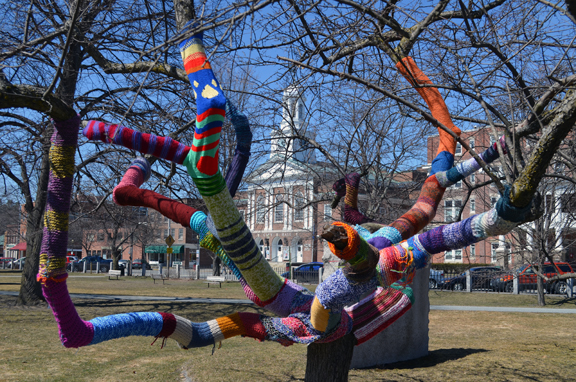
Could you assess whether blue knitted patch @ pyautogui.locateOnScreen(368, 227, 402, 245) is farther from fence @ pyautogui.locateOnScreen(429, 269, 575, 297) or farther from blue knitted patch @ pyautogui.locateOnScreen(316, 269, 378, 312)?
fence @ pyautogui.locateOnScreen(429, 269, 575, 297)

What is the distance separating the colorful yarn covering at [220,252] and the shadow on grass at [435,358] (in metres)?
3.64

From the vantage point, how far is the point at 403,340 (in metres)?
7.16

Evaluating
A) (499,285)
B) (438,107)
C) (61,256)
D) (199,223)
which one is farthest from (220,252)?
(499,285)

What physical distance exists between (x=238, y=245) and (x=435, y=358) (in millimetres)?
5475

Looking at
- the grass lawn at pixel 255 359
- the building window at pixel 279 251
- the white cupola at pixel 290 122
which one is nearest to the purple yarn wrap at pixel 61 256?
the white cupola at pixel 290 122

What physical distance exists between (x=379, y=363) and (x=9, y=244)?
8146 centimetres

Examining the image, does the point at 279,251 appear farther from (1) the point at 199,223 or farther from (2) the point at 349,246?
(2) the point at 349,246

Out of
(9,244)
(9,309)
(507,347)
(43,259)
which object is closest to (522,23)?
(43,259)

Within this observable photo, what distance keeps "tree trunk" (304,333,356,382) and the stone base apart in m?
3.15

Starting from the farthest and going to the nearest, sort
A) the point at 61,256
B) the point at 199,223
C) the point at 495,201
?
1. the point at 495,201
2. the point at 199,223
3. the point at 61,256

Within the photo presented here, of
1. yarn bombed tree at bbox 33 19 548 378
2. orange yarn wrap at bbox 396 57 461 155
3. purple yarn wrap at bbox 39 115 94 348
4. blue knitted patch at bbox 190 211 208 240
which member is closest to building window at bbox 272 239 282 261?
orange yarn wrap at bbox 396 57 461 155

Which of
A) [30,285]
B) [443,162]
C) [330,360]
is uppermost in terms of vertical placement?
[443,162]

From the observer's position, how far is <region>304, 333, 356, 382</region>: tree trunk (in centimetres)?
371

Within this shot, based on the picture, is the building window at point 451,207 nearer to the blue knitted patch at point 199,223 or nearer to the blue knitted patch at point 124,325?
the blue knitted patch at point 199,223
